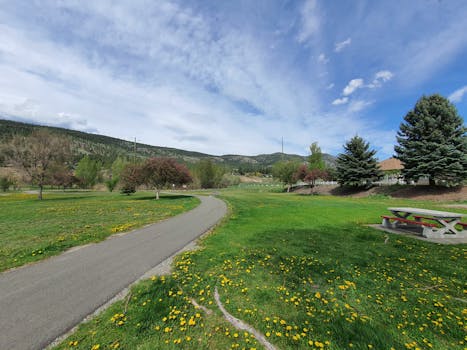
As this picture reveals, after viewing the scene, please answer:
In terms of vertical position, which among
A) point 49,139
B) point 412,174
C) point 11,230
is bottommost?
point 11,230

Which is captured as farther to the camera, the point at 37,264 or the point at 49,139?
the point at 49,139

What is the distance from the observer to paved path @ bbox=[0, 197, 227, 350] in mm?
2744

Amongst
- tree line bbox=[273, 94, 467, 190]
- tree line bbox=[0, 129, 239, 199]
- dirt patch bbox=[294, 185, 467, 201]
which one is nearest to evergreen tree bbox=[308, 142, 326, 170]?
dirt patch bbox=[294, 185, 467, 201]

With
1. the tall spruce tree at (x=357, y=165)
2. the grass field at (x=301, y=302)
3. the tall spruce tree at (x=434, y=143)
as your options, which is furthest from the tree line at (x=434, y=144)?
the grass field at (x=301, y=302)

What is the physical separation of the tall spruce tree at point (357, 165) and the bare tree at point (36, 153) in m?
44.0

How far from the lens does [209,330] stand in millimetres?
2688

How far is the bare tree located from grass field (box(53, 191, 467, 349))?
31.5 metres

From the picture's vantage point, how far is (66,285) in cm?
398

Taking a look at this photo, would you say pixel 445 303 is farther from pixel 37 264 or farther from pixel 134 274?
pixel 37 264

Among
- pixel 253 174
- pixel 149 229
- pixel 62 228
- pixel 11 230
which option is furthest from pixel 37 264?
pixel 253 174

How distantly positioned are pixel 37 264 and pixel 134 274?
2.94 meters

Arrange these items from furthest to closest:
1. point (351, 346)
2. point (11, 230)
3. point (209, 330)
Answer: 1. point (11, 230)
2. point (209, 330)
3. point (351, 346)

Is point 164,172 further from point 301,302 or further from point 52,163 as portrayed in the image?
point 301,302

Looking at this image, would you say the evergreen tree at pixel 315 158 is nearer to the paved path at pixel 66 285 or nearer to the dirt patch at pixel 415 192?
the dirt patch at pixel 415 192
